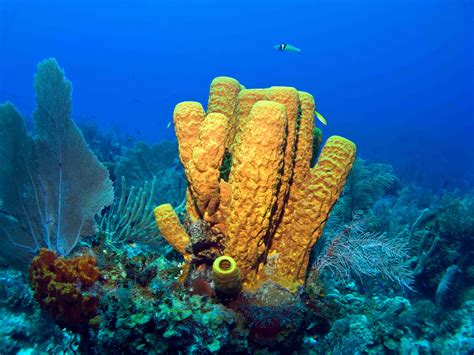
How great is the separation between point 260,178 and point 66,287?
189 centimetres

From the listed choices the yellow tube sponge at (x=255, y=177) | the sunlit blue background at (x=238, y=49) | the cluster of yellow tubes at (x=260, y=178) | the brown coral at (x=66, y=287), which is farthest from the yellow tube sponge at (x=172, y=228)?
the sunlit blue background at (x=238, y=49)

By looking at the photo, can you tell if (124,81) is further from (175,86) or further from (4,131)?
(4,131)

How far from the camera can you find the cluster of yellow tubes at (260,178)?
2594 millimetres

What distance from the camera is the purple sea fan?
3389 millimetres

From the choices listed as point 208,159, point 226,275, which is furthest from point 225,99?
point 226,275

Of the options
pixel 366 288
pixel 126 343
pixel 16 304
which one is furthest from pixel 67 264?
pixel 366 288

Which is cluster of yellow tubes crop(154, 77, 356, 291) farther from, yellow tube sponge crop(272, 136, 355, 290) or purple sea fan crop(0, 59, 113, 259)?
purple sea fan crop(0, 59, 113, 259)

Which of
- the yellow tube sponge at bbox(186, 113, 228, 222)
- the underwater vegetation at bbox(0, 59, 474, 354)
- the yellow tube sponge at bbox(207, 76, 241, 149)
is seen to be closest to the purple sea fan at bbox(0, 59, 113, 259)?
the underwater vegetation at bbox(0, 59, 474, 354)

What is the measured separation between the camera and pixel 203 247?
315 cm

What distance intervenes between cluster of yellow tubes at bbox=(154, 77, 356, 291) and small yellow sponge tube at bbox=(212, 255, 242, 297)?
177 millimetres

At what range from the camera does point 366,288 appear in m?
5.60

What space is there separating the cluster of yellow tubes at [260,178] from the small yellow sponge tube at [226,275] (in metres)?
0.18

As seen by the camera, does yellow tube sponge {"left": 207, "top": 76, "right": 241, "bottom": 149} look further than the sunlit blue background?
No

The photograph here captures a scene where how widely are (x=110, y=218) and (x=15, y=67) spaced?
143 meters
